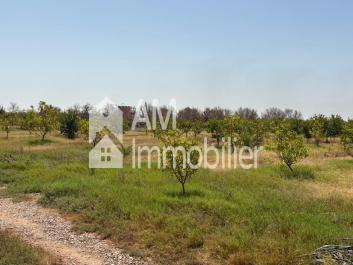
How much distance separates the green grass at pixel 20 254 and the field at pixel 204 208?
201cm

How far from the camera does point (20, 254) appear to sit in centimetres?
955

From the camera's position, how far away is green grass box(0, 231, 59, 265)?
910cm

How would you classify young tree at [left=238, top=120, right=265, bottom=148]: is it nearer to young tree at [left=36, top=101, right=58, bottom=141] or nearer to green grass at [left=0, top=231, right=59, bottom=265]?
young tree at [left=36, top=101, right=58, bottom=141]

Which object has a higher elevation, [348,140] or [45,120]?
[45,120]

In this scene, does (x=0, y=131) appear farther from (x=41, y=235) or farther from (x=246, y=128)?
(x=41, y=235)

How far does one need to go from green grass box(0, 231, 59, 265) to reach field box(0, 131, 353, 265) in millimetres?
2008

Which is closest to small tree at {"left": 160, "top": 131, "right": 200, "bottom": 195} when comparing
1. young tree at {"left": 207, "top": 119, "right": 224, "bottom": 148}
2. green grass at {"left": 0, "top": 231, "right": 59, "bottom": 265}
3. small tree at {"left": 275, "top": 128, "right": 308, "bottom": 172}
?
green grass at {"left": 0, "top": 231, "right": 59, "bottom": 265}

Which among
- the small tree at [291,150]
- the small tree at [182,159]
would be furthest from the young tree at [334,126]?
the small tree at [182,159]

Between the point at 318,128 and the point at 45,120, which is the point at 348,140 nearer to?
the point at 318,128

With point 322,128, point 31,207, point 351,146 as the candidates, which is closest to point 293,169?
point 351,146

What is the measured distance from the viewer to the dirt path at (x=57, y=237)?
9.91 metres

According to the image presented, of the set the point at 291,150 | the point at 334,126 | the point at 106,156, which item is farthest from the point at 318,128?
the point at 106,156

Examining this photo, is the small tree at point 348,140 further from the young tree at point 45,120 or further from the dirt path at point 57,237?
the young tree at point 45,120

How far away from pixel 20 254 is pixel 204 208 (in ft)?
19.4
